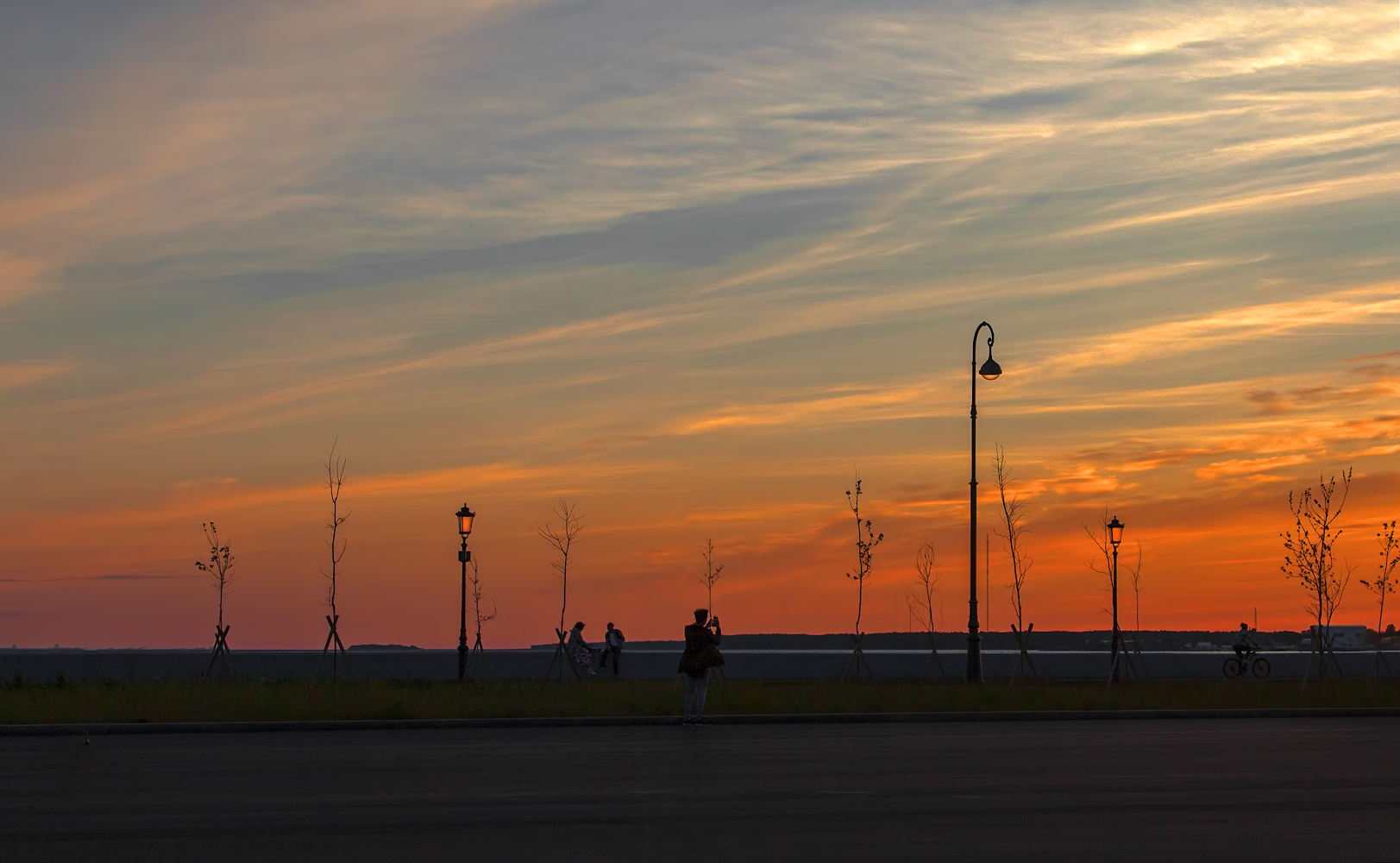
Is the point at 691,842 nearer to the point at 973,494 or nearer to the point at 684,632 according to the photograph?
the point at 684,632

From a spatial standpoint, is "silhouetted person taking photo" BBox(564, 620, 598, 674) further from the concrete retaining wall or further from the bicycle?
the bicycle

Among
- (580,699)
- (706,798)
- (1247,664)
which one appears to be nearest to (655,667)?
(1247,664)

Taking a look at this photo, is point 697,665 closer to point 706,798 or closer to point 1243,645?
point 706,798

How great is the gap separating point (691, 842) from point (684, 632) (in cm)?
1686

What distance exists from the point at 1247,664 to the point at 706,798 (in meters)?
45.5

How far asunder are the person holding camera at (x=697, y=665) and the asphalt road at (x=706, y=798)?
330cm

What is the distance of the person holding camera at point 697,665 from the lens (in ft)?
93.8

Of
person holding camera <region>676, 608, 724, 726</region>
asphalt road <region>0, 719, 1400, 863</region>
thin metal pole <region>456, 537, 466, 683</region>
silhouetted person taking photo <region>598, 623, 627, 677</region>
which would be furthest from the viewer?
silhouetted person taking photo <region>598, 623, 627, 677</region>

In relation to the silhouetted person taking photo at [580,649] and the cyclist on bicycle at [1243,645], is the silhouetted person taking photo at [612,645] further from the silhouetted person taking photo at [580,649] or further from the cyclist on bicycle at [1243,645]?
the cyclist on bicycle at [1243,645]

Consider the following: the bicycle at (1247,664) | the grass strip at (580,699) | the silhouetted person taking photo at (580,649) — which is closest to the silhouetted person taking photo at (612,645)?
the silhouetted person taking photo at (580,649)

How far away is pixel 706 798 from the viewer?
15711 millimetres

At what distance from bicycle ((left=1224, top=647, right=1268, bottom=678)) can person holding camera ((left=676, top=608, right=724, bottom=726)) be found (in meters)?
30.5

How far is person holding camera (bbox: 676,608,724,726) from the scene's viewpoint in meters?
28.6

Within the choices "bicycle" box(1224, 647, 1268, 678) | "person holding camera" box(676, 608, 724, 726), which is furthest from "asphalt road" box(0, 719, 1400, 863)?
"bicycle" box(1224, 647, 1268, 678)
